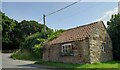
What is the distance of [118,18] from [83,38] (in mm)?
7247

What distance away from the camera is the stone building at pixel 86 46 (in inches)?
973

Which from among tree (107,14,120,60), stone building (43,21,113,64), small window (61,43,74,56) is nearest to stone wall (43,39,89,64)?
stone building (43,21,113,64)

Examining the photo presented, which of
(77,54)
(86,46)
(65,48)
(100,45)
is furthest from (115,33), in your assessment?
(65,48)

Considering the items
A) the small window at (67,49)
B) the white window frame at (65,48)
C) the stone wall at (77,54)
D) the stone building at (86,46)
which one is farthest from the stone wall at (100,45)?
the white window frame at (65,48)

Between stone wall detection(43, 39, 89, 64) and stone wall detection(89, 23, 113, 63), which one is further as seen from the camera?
stone wall detection(89, 23, 113, 63)

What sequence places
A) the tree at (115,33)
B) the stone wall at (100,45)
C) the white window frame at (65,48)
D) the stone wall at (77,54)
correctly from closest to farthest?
the stone wall at (77,54) < the stone wall at (100,45) < the white window frame at (65,48) < the tree at (115,33)

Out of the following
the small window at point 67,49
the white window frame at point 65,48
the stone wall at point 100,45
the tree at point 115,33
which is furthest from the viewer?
the tree at point 115,33

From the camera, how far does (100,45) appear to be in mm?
26375

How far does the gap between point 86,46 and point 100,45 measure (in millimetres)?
2584

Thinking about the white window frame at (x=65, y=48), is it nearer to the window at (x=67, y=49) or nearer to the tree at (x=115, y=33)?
the window at (x=67, y=49)

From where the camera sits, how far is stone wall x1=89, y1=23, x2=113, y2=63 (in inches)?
979

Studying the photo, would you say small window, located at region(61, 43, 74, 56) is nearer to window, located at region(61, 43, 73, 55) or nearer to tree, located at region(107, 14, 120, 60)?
window, located at region(61, 43, 73, 55)

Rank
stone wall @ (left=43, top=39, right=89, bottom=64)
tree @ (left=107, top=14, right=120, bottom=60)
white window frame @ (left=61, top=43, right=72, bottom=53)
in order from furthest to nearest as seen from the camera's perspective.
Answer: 1. tree @ (left=107, top=14, right=120, bottom=60)
2. white window frame @ (left=61, top=43, right=72, bottom=53)
3. stone wall @ (left=43, top=39, right=89, bottom=64)

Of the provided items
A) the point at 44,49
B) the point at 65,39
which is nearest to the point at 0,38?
the point at 44,49
